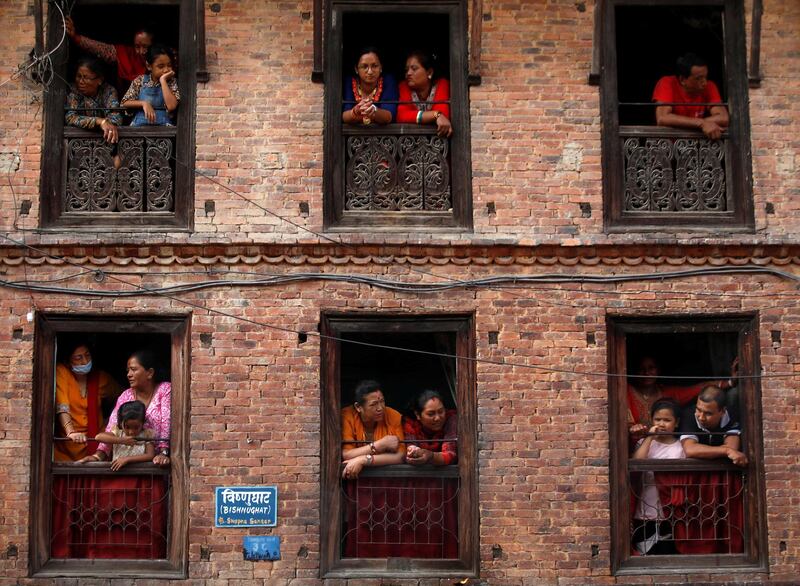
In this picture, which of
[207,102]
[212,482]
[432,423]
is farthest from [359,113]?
[212,482]

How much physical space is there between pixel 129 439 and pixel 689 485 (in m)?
5.21

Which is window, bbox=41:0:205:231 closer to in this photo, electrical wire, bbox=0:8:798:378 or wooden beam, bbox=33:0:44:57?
wooden beam, bbox=33:0:44:57

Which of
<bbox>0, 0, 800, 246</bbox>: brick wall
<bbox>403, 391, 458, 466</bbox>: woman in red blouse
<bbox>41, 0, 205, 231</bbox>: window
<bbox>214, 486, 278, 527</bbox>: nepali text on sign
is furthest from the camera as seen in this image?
<bbox>41, 0, 205, 231</bbox>: window

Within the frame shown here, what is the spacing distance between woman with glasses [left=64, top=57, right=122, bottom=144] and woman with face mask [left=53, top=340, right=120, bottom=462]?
7.00ft

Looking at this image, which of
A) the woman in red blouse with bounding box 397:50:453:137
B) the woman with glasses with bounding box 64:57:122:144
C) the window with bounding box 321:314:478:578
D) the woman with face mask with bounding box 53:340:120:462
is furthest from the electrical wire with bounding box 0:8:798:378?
the woman in red blouse with bounding box 397:50:453:137

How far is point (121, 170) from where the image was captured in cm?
1093

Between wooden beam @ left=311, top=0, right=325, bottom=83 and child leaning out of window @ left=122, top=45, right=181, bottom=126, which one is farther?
child leaning out of window @ left=122, top=45, right=181, bottom=126

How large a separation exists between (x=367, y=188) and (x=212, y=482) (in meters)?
3.11

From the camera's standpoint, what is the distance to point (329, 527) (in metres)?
10.4

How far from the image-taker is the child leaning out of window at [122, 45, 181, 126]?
1095 centimetres

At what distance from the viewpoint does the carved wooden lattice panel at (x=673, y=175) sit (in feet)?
35.9

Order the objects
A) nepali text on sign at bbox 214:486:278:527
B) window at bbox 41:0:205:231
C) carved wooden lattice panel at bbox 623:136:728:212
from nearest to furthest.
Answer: nepali text on sign at bbox 214:486:278:527 → window at bbox 41:0:205:231 → carved wooden lattice panel at bbox 623:136:728:212

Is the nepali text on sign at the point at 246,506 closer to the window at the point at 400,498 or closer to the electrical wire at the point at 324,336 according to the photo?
the window at the point at 400,498

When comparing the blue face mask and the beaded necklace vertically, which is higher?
the beaded necklace
